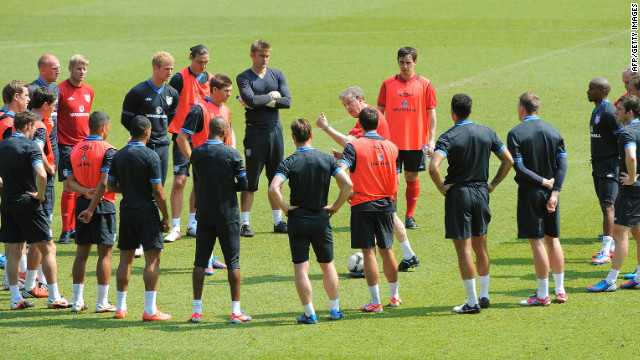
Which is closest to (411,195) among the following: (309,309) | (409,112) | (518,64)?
(409,112)

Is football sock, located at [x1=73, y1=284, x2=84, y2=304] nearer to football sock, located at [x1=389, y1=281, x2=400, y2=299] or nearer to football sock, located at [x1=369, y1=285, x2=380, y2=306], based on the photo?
football sock, located at [x1=369, y1=285, x2=380, y2=306]

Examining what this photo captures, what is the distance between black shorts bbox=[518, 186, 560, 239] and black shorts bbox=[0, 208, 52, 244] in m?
5.31

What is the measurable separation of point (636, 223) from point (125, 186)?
586 centimetres

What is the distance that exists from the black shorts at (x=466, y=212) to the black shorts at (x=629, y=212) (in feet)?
5.80

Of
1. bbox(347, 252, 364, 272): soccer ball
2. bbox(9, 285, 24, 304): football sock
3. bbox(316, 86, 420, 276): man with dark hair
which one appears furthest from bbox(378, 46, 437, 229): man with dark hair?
bbox(9, 285, 24, 304): football sock

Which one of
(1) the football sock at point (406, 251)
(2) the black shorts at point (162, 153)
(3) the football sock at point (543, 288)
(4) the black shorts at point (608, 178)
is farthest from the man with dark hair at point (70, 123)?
(4) the black shorts at point (608, 178)

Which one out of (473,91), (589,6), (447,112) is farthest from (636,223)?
(589,6)

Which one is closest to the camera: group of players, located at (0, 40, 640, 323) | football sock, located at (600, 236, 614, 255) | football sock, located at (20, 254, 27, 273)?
group of players, located at (0, 40, 640, 323)

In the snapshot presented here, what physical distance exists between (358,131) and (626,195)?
3292mm

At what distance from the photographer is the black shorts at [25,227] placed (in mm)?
9758

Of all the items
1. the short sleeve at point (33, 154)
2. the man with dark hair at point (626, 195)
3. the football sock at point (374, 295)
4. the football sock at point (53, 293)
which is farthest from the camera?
the man with dark hair at point (626, 195)

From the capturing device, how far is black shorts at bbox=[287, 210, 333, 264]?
9.09 metres

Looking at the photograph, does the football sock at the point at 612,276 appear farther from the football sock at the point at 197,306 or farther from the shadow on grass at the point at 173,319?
the football sock at the point at 197,306

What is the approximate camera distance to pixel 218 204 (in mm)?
9156
